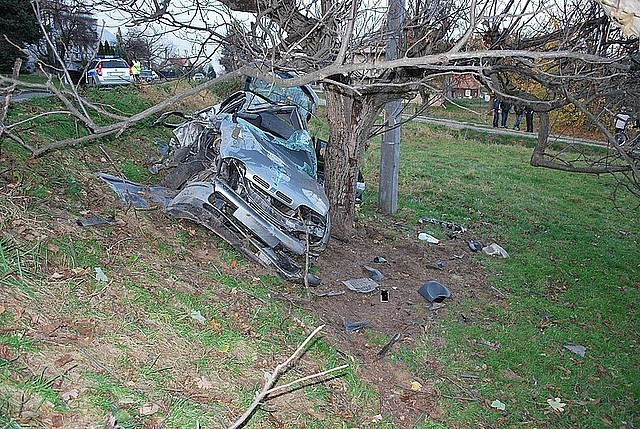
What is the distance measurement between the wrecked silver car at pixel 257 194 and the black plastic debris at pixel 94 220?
0.63 metres

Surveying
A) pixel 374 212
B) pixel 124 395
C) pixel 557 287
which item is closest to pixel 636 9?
pixel 124 395

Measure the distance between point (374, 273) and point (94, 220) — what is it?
3.38 meters

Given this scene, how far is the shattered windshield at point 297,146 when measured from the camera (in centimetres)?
663

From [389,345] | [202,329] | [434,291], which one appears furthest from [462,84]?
[202,329]

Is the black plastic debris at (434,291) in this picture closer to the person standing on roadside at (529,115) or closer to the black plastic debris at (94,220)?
the person standing on roadside at (529,115)

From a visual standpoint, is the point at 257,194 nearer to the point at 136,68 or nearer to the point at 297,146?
the point at 297,146

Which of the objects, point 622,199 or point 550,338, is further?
point 622,199

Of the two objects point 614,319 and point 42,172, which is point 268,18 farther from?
point 614,319

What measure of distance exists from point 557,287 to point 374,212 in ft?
11.2

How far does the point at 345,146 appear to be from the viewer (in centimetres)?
747

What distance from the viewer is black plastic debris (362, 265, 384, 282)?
21.9 ft

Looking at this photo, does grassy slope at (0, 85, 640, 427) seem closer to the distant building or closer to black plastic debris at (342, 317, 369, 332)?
black plastic debris at (342, 317, 369, 332)

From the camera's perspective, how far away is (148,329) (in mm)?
4035

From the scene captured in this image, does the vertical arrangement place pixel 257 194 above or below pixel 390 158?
above
